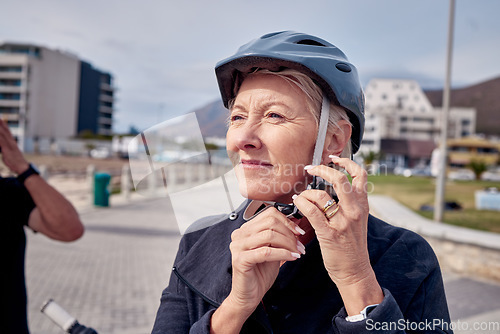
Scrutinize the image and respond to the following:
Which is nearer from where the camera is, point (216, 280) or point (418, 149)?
point (216, 280)

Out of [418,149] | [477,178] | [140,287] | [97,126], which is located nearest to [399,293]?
[140,287]

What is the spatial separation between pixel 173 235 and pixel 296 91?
1063 centimetres

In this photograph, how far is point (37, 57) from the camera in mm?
81438

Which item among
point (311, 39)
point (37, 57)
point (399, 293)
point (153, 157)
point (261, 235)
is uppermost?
point (37, 57)

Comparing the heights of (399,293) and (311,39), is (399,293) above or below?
below

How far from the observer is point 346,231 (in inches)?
41.3

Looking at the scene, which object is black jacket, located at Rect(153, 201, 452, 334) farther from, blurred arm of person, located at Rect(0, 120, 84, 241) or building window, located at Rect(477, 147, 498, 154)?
building window, located at Rect(477, 147, 498, 154)

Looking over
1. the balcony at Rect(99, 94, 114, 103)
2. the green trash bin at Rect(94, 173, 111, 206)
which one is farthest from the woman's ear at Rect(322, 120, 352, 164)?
the balcony at Rect(99, 94, 114, 103)

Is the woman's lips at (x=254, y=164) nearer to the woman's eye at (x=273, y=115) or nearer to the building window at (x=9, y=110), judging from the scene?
the woman's eye at (x=273, y=115)

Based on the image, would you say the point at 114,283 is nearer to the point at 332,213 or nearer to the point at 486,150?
the point at 332,213

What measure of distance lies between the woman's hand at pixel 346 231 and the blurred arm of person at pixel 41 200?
214 centimetres

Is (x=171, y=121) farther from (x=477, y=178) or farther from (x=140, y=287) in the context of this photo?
(x=477, y=178)

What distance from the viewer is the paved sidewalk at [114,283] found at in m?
5.71

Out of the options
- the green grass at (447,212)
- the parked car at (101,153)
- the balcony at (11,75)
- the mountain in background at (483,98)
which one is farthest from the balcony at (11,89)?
the mountain in background at (483,98)
